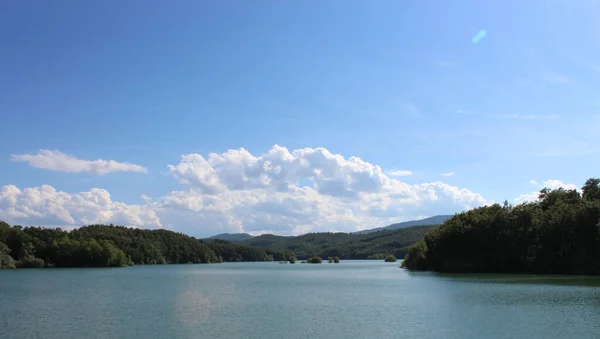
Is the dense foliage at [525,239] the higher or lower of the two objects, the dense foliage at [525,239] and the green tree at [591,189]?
the lower

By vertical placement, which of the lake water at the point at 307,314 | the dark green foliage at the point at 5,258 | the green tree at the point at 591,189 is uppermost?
the green tree at the point at 591,189

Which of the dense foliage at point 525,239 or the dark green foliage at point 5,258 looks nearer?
the dense foliage at point 525,239

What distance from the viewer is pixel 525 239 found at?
8938cm

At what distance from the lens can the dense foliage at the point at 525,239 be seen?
8056 centimetres

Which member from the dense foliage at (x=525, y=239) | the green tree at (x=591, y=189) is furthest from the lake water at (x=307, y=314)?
the green tree at (x=591, y=189)

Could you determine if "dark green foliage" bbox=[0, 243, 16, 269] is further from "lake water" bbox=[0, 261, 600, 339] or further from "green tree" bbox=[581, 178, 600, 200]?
"green tree" bbox=[581, 178, 600, 200]

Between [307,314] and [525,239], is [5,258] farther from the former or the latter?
[525,239]

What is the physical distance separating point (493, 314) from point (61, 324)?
28364 mm

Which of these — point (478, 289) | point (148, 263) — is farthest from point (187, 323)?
point (148, 263)

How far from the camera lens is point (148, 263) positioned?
182m

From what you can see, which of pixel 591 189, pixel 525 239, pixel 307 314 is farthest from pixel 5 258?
pixel 591 189

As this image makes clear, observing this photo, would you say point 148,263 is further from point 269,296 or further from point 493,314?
point 493,314

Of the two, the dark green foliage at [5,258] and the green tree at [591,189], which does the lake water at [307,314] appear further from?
the dark green foliage at [5,258]

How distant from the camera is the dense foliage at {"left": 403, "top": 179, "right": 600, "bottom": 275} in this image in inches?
3172
